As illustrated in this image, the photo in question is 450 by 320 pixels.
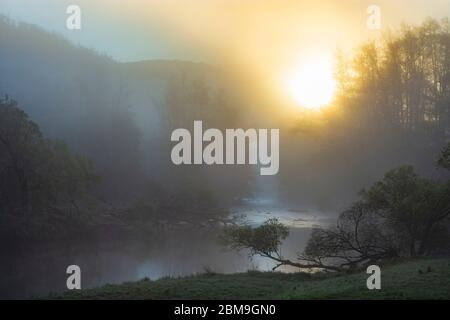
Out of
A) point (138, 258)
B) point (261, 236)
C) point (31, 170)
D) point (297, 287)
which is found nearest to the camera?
point (297, 287)

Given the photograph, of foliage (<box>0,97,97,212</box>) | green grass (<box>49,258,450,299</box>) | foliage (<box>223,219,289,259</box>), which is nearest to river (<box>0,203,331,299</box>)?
foliage (<box>223,219,289,259</box>)

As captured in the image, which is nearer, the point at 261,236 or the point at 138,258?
the point at 261,236

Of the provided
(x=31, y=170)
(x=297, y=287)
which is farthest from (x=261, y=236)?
(x=31, y=170)

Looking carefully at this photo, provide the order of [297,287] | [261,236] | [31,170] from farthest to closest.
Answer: [31,170]
[261,236]
[297,287]

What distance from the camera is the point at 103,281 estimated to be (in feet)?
51.8

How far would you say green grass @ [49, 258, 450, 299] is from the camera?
32.3ft

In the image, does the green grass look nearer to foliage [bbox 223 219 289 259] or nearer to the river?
foliage [bbox 223 219 289 259]

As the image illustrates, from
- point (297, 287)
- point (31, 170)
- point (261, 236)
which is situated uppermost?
point (31, 170)

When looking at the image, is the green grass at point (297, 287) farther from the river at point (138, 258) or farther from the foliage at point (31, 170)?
the foliage at point (31, 170)

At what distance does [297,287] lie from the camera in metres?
11.9

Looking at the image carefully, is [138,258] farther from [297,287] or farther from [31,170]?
[297,287]

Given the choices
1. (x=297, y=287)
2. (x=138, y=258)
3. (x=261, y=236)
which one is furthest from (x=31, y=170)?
(x=297, y=287)

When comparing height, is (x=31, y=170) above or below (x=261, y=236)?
above
